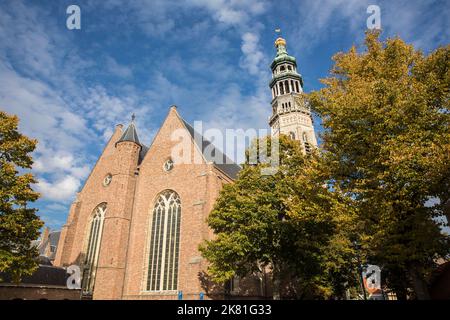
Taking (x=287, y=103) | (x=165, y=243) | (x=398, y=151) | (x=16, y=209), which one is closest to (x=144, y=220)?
(x=165, y=243)

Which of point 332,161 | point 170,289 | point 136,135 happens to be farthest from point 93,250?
point 332,161

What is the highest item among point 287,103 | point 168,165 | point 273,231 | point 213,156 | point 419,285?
point 287,103

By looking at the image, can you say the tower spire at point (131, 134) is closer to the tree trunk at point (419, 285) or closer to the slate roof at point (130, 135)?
the slate roof at point (130, 135)

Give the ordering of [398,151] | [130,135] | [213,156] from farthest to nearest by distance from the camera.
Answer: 1. [213,156]
2. [130,135]
3. [398,151]

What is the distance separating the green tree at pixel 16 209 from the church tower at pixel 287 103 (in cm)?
3205

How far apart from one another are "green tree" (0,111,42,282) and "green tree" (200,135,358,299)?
984 cm

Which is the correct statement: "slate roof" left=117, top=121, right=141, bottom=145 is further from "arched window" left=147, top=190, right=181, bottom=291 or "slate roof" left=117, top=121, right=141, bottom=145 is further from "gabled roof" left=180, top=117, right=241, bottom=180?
"arched window" left=147, top=190, right=181, bottom=291

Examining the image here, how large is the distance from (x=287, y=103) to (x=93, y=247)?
32.6 meters

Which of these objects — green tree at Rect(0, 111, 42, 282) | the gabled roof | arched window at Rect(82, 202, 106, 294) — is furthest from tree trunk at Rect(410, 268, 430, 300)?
arched window at Rect(82, 202, 106, 294)

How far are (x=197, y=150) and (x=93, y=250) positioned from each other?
1419 centimetres

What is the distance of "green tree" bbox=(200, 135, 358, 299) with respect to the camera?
50.7 feet

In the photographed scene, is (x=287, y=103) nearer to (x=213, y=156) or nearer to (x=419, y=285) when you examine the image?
(x=213, y=156)

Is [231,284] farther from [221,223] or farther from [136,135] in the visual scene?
[136,135]

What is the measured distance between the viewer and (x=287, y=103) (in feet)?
144
